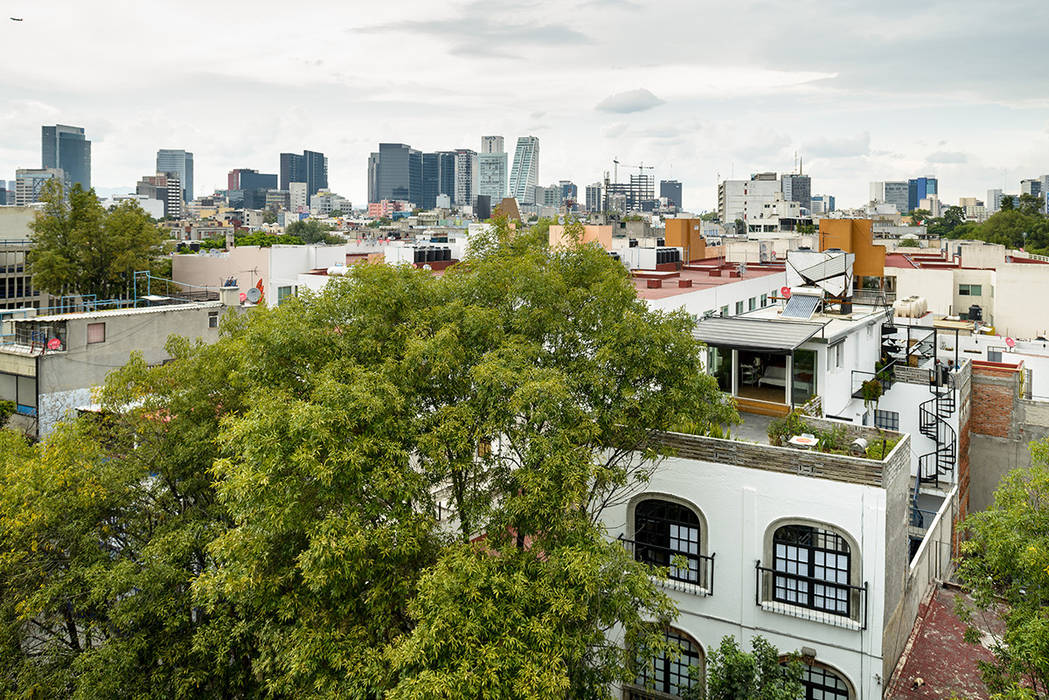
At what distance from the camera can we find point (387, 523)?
1636 cm

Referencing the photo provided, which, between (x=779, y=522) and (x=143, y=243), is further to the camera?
(x=143, y=243)

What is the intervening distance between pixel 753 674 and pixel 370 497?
10.5 m

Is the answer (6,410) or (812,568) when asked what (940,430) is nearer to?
(812,568)

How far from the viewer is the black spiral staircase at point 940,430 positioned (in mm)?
31281

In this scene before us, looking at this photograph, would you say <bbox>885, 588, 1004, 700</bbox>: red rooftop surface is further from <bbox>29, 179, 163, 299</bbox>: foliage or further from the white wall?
<bbox>29, 179, 163, 299</bbox>: foliage

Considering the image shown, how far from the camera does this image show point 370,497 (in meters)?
16.3

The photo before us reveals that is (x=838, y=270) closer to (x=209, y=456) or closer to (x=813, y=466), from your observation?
(x=813, y=466)

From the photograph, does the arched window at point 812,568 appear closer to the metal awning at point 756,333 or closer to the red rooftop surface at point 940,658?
the red rooftop surface at point 940,658

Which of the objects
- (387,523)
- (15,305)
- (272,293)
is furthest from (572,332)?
(15,305)

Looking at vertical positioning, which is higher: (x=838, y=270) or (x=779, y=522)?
(x=838, y=270)

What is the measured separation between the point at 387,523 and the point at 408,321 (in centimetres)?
502

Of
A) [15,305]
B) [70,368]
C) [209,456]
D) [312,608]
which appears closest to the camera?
[312,608]

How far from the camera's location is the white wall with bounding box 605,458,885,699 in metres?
19.0

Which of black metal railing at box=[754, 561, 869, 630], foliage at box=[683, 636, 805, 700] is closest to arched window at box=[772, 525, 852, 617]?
black metal railing at box=[754, 561, 869, 630]
